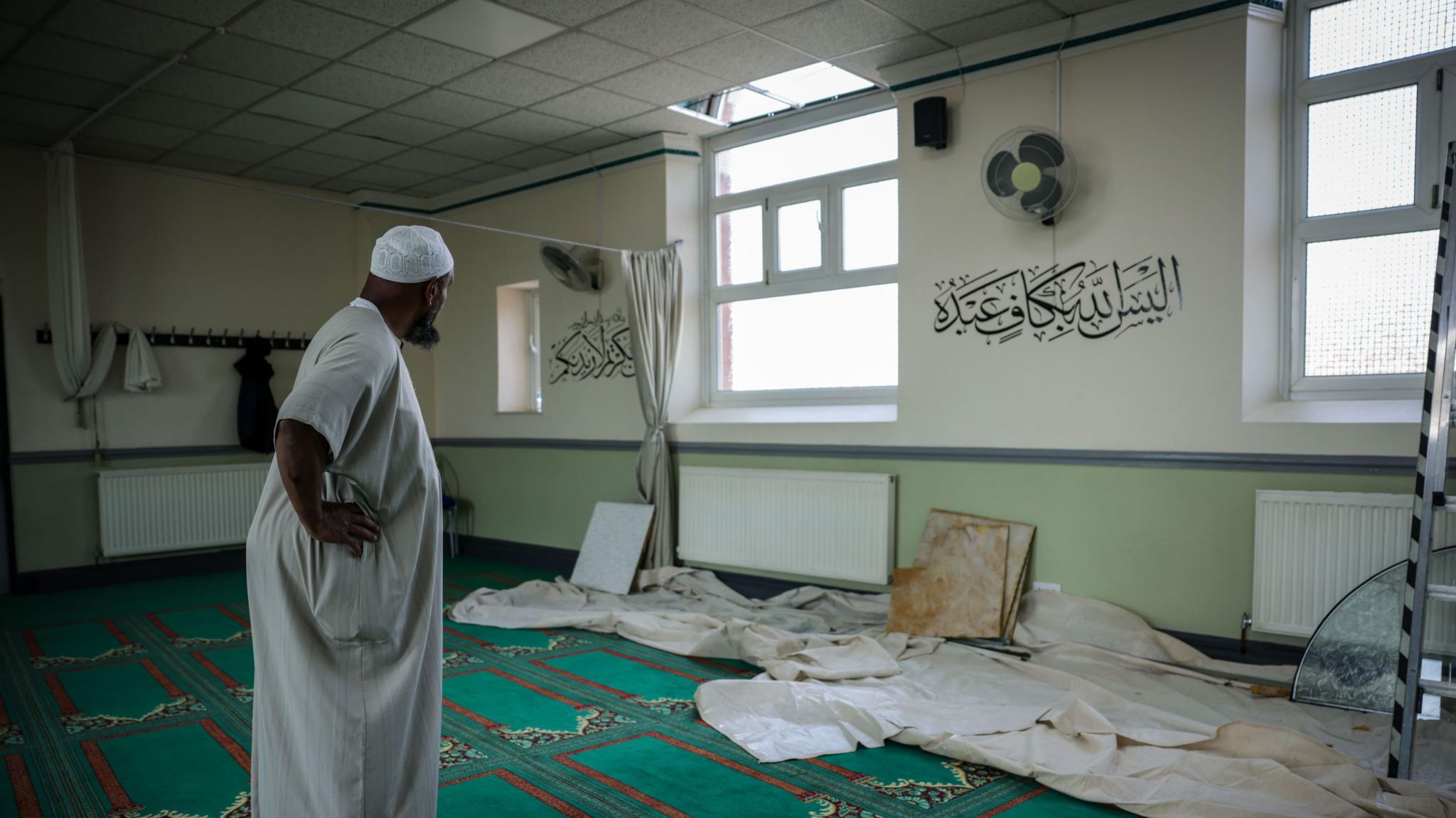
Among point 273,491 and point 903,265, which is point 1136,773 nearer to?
point 273,491

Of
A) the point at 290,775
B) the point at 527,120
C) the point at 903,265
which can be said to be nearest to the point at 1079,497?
the point at 903,265

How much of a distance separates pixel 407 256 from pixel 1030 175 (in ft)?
9.92

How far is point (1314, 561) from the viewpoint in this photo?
11.2 feet

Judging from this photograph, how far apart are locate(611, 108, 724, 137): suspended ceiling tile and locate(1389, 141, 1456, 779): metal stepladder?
150 inches

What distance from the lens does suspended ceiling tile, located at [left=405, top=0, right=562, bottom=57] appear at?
155 inches

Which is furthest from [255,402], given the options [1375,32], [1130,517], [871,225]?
[1375,32]

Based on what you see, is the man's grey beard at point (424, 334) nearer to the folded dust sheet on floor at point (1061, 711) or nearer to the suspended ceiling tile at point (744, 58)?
the folded dust sheet on floor at point (1061, 711)

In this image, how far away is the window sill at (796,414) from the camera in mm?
4984

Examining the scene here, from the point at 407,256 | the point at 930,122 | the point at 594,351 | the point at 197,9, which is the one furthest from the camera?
the point at 594,351

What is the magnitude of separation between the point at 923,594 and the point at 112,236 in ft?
19.0

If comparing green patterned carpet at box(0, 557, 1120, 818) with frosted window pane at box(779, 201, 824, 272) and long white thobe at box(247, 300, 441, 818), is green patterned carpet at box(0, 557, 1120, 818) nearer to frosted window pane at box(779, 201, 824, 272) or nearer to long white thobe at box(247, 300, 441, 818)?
long white thobe at box(247, 300, 441, 818)

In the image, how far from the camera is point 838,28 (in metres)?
4.17

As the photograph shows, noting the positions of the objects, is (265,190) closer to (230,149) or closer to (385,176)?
(230,149)

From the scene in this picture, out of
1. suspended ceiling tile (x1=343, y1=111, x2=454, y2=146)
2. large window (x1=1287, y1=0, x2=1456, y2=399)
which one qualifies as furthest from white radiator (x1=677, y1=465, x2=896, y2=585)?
suspended ceiling tile (x1=343, y1=111, x2=454, y2=146)
